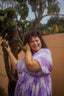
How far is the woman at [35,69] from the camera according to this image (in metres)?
1.14

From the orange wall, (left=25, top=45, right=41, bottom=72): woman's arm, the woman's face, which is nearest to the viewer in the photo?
(left=25, top=45, right=41, bottom=72): woman's arm

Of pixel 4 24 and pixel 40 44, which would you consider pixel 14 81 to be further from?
pixel 40 44

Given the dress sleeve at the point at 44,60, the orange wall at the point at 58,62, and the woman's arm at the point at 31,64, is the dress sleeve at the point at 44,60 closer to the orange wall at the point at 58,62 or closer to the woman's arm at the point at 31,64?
the woman's arm at the point at 31,64

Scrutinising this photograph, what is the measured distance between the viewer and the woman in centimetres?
114

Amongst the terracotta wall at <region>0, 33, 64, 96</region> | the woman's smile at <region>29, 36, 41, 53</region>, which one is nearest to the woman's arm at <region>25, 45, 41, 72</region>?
the woman's smile at <region>29, 36, 41, 53</region>

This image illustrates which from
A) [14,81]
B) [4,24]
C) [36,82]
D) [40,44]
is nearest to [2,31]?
[4,24]

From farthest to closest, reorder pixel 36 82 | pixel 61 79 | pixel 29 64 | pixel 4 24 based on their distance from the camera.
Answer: pixel 61 79
pixel 4 24
pixel 36 82
pixel 29 64

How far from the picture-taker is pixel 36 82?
1229mm

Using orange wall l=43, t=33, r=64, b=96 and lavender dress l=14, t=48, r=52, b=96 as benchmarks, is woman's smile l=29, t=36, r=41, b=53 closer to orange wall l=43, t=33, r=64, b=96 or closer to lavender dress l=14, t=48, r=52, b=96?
lavender dress l=14, t=48, r=52, b=96

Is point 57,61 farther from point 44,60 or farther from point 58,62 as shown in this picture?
point 44,60

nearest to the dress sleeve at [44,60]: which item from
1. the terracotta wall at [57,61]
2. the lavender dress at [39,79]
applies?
the lavender dress at [39,79]

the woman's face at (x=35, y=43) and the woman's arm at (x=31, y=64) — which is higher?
the woman's face at (x=35, y=43)

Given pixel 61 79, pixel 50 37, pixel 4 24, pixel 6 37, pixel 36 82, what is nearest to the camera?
pixel 36 82

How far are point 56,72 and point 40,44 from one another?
6.50ft
